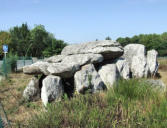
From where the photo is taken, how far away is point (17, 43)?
121 feet

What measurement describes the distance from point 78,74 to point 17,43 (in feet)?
109

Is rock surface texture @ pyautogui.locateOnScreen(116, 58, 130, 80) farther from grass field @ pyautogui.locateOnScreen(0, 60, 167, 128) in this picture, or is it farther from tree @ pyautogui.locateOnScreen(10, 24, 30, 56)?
tree @ pyautogui.locateOnScreen(10, 24, 30, 56)

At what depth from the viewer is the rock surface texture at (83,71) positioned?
5.82 m

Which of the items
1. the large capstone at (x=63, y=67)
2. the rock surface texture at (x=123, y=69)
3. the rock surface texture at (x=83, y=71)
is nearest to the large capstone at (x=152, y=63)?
the rock surface texture at (x=83, y=71)

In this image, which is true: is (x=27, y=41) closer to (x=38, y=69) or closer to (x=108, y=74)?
(x=38, y=69)

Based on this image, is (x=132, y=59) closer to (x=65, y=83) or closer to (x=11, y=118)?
(x=65, y=83)

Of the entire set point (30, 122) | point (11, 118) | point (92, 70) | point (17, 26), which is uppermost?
point (17, 26)

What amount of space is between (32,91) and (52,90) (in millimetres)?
954

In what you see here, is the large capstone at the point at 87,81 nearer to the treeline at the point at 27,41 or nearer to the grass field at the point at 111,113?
the grass field at the point at 111,113

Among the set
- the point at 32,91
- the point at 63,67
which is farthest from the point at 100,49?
the point at 32,91

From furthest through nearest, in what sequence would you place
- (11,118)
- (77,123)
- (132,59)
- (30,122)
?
(132,59), (11,118), (30,122), (77,123)

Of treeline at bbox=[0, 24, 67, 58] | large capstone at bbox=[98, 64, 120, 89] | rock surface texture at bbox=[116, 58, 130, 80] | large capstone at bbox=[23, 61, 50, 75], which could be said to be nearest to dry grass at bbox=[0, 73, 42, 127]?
large capstone at bbox=[23, 61, 50, 75]

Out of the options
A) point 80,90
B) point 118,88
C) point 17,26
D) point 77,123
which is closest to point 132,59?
point 80,90

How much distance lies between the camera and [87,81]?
20.0 ft
